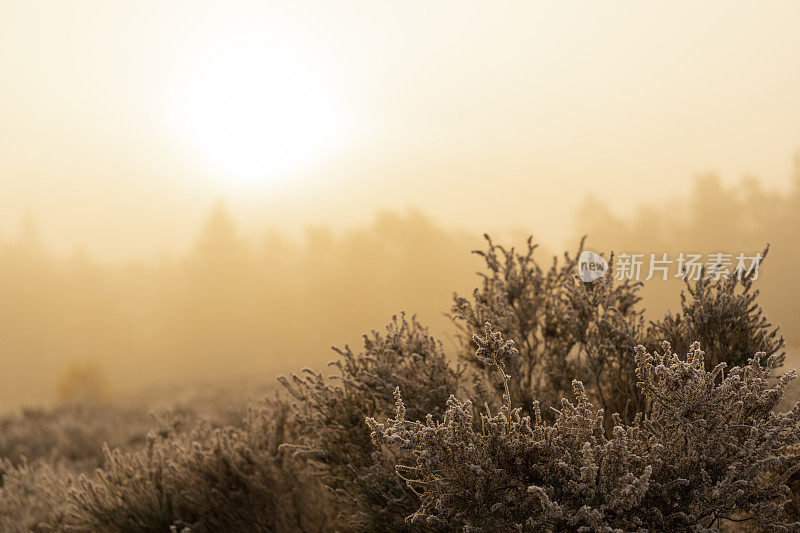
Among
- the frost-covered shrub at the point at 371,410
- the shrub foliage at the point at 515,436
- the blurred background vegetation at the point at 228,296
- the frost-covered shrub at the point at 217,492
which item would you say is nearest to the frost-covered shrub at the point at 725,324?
the shrub foliage at the point at 515,436

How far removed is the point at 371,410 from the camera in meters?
4.07

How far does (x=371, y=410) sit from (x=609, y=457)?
193 centimetres

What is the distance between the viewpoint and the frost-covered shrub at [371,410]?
3.66 meters

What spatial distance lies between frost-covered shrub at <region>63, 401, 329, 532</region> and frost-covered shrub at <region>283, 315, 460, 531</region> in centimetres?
62

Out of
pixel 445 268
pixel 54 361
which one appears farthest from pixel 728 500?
pixel 54 361

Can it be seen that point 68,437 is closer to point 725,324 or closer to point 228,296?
point 725,324

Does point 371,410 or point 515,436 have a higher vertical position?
point 515,436

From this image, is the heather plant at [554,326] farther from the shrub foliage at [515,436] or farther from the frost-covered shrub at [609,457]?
the frost-covered shrub at [609,457]

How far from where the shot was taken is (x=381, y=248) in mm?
70250

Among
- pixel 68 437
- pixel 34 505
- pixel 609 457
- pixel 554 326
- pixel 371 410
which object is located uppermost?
pixel 554 326

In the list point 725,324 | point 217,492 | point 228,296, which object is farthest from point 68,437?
point 228,296

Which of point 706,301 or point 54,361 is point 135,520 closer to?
point 706,301

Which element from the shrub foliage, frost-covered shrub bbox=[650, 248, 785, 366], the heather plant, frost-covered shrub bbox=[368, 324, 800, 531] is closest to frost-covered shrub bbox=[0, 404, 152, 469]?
the shrub foliage

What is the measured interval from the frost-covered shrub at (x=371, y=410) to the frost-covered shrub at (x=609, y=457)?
980 mm
